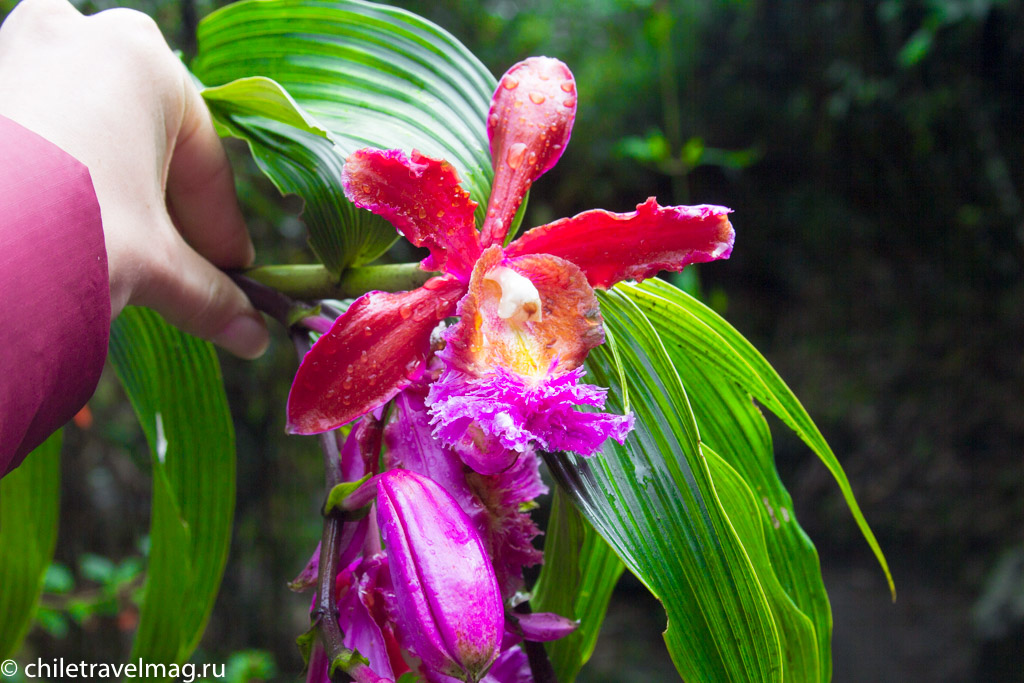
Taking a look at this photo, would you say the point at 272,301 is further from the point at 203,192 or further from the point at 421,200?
the point at 421,200

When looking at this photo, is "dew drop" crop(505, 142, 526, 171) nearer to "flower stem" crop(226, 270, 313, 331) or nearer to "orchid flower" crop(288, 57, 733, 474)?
"orchid flower" crop(288, 57, 733, 474)

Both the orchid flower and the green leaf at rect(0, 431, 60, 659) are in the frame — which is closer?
the orchid flower

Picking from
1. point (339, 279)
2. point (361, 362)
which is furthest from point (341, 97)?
point (361, 362)

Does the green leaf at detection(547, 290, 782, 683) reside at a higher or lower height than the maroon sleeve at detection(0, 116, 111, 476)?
lower

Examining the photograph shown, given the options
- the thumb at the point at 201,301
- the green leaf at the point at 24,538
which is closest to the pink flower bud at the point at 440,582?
the thumb at the point at 201,301

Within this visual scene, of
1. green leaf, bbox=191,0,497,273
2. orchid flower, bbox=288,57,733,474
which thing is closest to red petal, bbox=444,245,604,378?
orchid flower, bbox=288,57,733,474

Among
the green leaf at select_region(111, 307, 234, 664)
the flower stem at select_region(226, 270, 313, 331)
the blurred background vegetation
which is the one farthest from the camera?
the blurred background vegetation

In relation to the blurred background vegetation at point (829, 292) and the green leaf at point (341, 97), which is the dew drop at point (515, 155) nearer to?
the green leaf at point (341, 97)
